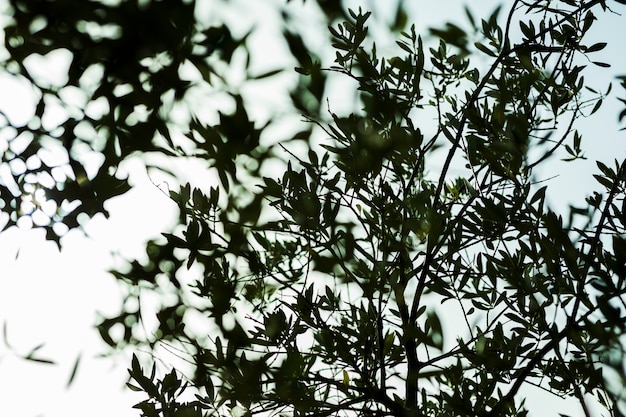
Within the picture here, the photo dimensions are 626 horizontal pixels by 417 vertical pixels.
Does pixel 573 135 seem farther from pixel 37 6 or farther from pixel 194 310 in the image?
pixel 37 6

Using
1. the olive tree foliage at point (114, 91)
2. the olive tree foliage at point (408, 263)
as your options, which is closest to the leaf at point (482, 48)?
the olive tree foliage at point (408, 263)

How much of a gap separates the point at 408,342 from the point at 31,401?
0.77 meters

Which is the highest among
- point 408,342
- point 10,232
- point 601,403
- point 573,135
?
point 573,135

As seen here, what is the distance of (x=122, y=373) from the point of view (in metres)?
1.10

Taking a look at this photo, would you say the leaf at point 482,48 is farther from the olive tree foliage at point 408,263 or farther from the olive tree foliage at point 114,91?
the olive tree foliage at point 114,91

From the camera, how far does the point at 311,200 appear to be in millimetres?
930

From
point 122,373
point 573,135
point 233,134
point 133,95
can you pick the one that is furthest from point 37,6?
point 573,135

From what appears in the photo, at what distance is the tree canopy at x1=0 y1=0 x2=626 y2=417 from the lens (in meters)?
0.73

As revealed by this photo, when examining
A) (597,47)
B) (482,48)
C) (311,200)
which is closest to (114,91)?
(311,200)

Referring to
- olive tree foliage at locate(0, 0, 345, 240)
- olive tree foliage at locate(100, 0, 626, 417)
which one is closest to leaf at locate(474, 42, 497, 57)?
olive tree foliage at locate(100, 0, 626, 417)

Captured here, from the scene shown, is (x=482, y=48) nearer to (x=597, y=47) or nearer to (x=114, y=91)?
(x=597, y=47)

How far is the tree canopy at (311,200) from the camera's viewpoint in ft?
2.39

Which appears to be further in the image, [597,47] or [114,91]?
[597,47]

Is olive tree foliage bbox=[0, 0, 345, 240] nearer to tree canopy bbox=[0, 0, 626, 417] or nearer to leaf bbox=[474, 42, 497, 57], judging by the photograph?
tree canopy bbox=[0, 0, 626, 417]
